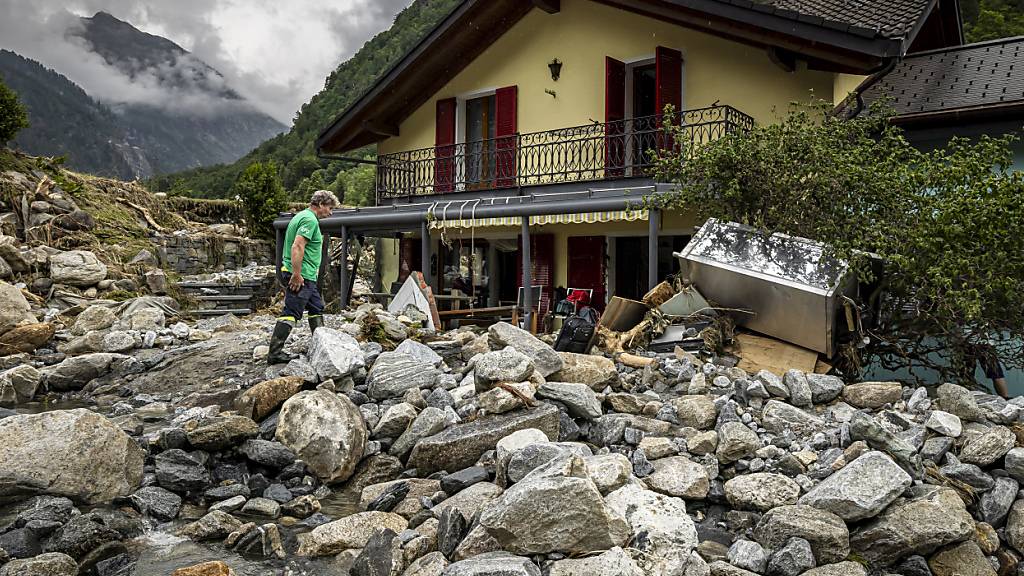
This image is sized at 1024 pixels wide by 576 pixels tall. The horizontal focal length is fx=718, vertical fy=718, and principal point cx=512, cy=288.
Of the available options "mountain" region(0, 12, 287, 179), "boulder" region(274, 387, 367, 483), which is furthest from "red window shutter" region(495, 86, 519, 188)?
"mountain" region(0, 12, 287, 179)

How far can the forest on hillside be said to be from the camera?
38.3 m

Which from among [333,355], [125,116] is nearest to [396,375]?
[333,355]

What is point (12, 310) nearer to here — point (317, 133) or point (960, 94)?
point (960, 94)

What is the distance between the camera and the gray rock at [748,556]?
4.09 meters

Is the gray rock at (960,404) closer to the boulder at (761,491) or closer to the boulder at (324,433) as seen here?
the boulder at (761,491)

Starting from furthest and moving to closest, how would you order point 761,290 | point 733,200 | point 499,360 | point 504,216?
point 504,216 < point 733,200 < point 761,290 < point 499,360

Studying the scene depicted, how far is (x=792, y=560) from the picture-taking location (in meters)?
4.11

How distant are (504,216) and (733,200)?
14.8ft

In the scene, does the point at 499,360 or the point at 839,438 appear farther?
the point at 499,360

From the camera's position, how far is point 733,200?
764 centimetres

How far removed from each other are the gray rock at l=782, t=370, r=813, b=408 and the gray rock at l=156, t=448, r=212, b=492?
458cm

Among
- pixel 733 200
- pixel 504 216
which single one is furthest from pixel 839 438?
pixel 504 216

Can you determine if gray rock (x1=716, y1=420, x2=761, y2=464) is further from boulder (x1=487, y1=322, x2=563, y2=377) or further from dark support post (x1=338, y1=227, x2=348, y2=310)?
dark support post (x1=338, y1=227, x2=348, y2=310)

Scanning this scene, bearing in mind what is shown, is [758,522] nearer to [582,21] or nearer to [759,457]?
[759,457]
